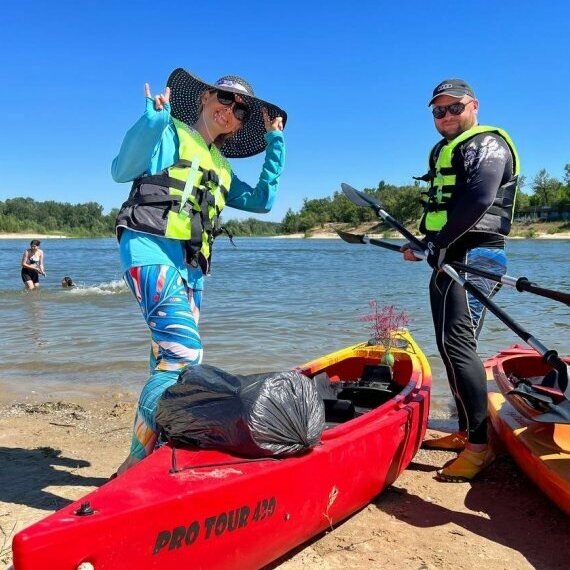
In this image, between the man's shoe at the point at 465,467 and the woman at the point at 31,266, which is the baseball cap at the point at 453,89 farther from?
the woman at the point at 31,266

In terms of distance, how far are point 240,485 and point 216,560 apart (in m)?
0.29

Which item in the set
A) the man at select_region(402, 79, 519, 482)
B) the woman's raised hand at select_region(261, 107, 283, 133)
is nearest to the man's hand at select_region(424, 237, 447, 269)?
the man at select_region(402, 79, 519, 482)

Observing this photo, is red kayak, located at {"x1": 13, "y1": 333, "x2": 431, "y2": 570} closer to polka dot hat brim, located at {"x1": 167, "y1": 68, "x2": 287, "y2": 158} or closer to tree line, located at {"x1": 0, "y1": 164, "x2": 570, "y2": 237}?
polka dot hat brim, located at {"x1": 167, "y1": 68, "x2": 287, "y2": 158}

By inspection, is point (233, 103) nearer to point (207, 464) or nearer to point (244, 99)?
point (244, 99)

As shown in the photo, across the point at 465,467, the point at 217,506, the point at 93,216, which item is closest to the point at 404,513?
the point at 465,467

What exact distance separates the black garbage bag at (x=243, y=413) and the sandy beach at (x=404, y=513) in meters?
0.64

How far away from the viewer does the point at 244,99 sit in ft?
10.6

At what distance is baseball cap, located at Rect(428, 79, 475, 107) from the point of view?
3594 millimetres

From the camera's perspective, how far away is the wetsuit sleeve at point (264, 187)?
3660 millimetres

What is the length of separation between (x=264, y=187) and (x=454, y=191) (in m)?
1.21

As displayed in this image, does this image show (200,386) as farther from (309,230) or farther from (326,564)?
(309,230)

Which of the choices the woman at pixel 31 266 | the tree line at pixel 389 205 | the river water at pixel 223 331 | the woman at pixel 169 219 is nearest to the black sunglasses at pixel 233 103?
the woman at pixel 169 219

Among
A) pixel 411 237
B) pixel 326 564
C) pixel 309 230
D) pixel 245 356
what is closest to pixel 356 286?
pixel 245 356

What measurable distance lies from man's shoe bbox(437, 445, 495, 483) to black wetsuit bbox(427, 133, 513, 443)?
101 millimetres
